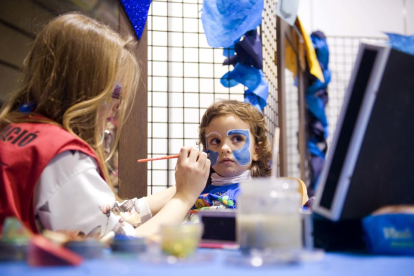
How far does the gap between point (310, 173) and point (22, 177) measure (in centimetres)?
320

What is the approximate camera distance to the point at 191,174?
1354 millimetres

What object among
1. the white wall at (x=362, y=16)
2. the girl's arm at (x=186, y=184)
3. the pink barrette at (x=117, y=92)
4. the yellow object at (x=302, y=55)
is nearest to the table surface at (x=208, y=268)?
the girl's arm at (x=186, y=184)

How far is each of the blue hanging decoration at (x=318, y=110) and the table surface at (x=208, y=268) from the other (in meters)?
3.22

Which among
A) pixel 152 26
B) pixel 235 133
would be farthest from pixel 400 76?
pixel 152 26

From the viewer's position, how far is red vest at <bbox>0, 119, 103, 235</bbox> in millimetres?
1013

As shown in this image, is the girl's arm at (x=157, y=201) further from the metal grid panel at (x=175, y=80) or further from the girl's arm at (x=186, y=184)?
the metal grid panel at (x=175, y=80)

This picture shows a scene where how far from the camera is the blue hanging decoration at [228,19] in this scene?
8.06 ft

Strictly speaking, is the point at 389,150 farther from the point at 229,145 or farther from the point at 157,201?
the point at 229,145

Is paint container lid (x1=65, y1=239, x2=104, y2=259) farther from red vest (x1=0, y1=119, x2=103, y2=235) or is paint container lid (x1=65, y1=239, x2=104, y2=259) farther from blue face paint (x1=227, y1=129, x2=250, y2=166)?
blue face paint (x1=227, y1=129, x2=250, y2=166)

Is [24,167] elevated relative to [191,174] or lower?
elevated

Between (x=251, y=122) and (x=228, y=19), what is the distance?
0.63 meters

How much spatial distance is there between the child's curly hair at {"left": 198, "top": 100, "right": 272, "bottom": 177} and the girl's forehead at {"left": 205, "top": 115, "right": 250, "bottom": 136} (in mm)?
21

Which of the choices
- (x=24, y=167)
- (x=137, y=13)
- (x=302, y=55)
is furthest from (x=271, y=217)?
(x=302, y=55)

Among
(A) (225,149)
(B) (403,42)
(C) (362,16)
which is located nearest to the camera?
(B) (403,42)
